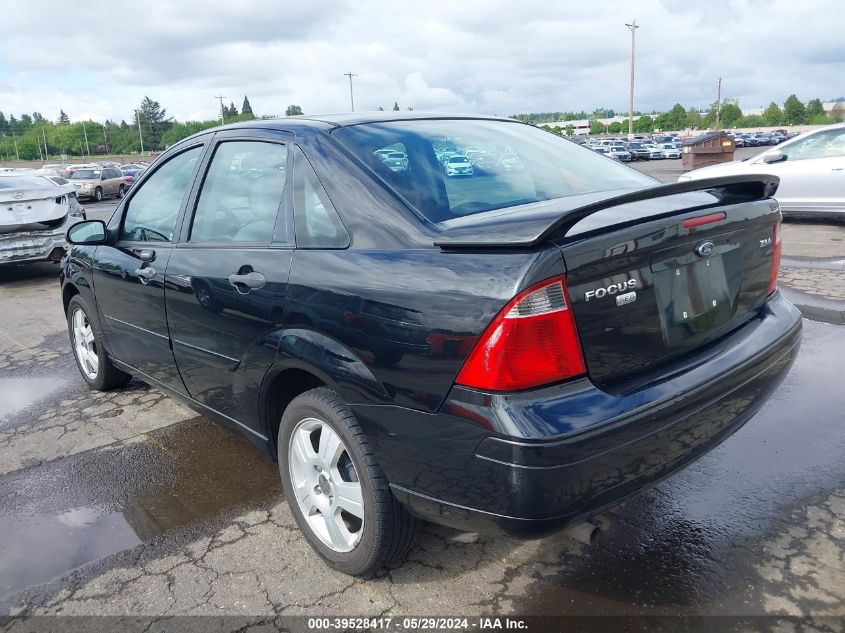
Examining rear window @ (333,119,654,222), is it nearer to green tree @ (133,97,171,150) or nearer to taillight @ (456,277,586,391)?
taillight @ (456,277,586,391)

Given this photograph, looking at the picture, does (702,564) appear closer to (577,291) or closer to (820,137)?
(577,291)

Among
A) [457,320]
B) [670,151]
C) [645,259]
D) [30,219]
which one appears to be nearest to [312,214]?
[457,320]

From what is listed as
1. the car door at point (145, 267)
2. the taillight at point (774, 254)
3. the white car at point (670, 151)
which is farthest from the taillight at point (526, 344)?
the white car at point (670, 151)

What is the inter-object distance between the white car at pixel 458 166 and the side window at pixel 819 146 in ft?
31.0

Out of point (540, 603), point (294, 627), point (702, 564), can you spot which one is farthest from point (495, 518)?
point (702, 564)

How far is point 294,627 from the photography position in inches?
94.0

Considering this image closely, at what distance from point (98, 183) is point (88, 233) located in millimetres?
29331

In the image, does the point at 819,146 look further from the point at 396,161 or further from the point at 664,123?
the point at 664,123

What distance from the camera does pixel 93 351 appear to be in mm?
4762

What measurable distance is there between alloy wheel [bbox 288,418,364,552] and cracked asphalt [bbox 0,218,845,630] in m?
0.19

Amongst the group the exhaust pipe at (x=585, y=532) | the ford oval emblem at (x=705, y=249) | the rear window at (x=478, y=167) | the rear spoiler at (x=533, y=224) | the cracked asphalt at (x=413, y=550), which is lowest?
the cracked asphalt at (x=413, y=550)

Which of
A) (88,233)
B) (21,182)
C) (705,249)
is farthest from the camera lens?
(21,182)

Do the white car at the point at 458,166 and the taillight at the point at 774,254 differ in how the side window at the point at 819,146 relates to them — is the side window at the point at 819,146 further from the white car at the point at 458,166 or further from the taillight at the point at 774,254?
the white car at the point at 458,166

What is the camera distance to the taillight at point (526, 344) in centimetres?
197
